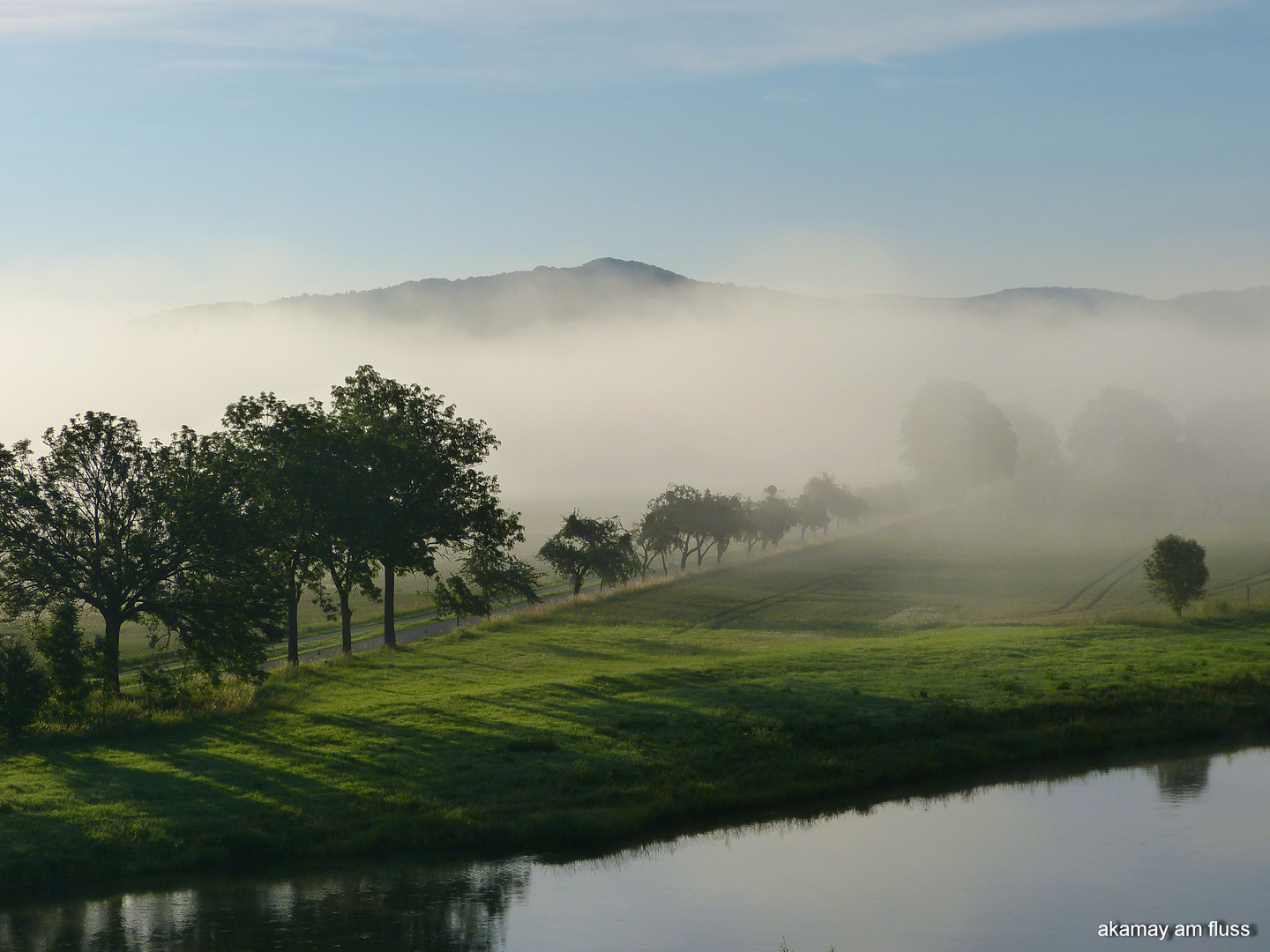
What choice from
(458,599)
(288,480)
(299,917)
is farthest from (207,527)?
(299,917)

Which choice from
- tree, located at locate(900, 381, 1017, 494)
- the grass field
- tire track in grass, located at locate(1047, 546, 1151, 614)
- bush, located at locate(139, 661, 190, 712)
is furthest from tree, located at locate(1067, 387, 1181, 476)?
bush, located at locate(139, 661, 190, 712)

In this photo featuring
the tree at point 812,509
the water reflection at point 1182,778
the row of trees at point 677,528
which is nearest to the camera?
the water reflection at point 1182,778

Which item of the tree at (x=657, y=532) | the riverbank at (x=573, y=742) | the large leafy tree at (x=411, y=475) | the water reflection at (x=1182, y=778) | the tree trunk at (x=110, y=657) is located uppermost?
the large leafy tree at (x=411, y=475)

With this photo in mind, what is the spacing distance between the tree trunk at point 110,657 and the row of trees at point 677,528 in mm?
41513

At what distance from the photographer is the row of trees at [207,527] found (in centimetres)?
4797

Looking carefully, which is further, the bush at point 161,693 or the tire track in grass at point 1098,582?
the tire track in grass at point 1098,582

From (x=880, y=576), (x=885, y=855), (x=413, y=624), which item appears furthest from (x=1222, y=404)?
(x=885, y=855)

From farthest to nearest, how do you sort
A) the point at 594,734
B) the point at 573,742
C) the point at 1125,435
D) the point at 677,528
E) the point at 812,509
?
the point at 1125,435
the point at 812,509
the point at 677,528
the point at 594,734
the point at 573,742

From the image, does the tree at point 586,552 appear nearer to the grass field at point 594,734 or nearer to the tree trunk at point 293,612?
the grass field at point 594,734

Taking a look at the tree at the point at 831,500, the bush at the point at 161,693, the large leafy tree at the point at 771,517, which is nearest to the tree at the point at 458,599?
the bush at the point at 161,693

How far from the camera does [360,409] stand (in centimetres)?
6581

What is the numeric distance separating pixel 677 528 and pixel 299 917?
91.6 metres

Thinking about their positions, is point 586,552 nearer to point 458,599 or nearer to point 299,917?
point 458,599

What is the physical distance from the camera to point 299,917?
86.9ft
